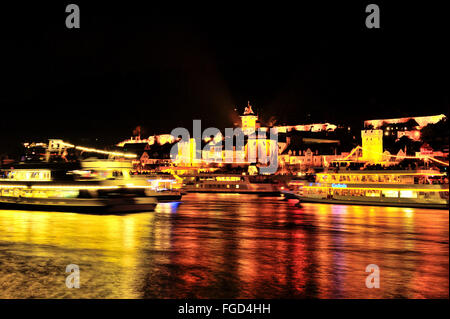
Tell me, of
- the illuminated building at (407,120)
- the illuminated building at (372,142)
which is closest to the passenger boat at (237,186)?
the illuminated building at (372,142)

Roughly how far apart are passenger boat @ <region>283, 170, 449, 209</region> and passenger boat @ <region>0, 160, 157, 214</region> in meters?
20.3

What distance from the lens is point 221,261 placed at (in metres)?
13.9

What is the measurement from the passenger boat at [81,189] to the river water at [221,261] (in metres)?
7.53

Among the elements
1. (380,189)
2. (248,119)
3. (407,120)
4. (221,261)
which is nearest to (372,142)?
(407,120)

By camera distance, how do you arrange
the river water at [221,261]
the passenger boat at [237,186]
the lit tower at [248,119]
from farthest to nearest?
1. the lit tower at [248,119]
2. the passenger boat at [237,186]
3. the river water at [221,261]

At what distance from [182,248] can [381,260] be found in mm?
6252

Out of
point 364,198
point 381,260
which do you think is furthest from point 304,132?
point 381,260

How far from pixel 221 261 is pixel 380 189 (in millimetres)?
33445

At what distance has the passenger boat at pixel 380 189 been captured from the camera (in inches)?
1658

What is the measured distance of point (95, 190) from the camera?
31609 millimetres

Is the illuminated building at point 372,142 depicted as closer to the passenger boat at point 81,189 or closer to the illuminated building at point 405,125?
the illuminated building at point 405,125

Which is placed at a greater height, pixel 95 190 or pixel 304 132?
pixel 304 132
